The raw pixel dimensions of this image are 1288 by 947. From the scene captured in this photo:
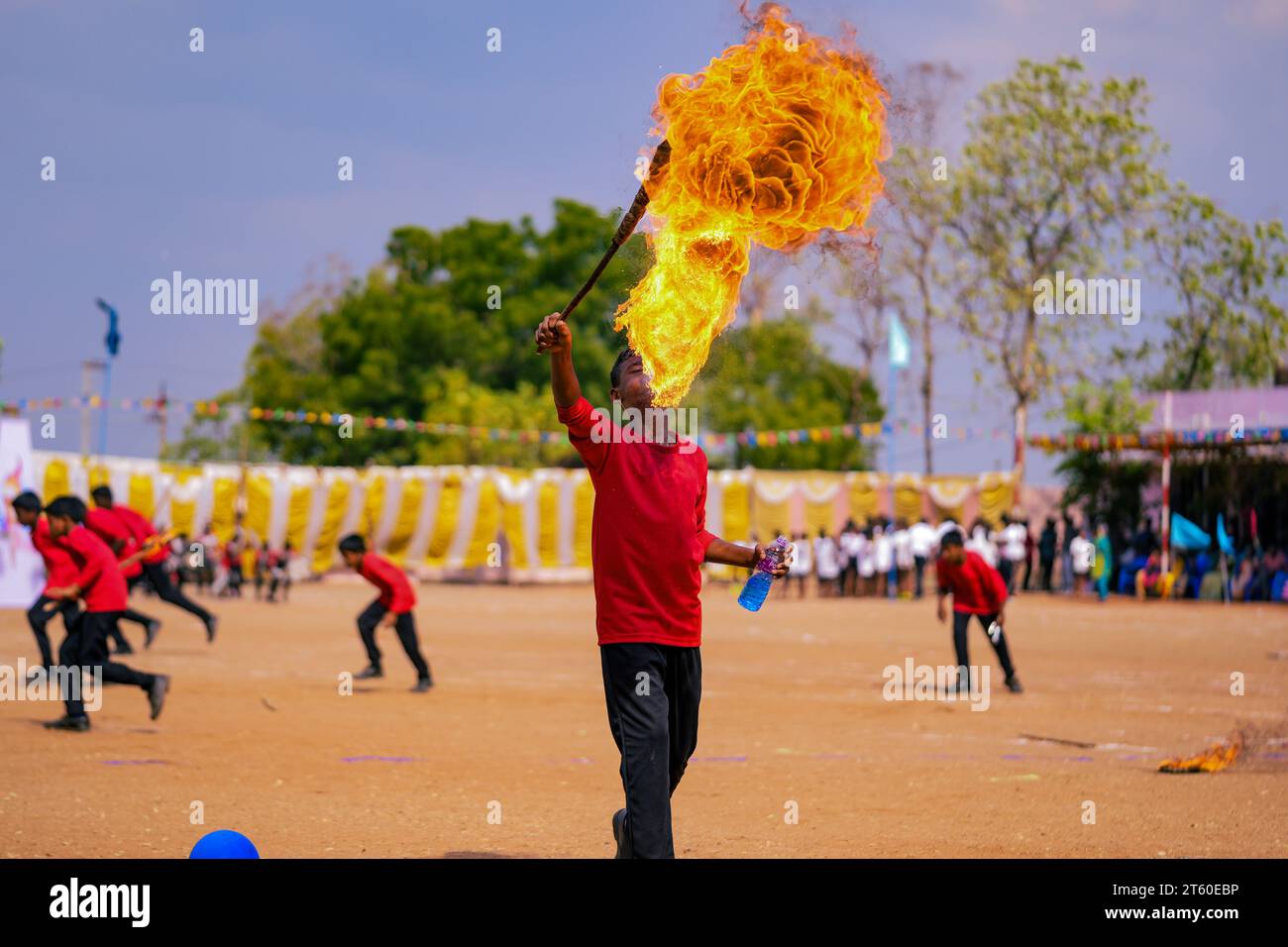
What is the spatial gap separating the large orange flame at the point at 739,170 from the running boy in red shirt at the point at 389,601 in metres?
9.14

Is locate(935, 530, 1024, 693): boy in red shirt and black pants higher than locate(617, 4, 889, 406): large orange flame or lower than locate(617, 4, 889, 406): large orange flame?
lower

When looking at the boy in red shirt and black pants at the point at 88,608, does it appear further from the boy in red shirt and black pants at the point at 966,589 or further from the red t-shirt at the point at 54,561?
the boy in red shirt and black pants at the point at 966,589

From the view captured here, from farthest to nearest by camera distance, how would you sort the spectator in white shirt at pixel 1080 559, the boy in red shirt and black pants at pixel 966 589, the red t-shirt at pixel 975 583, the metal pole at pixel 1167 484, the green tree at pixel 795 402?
the green tree at pixel 795 402 → the spectator in white shirt at pixel 1080 559 → the metal pole at pixel 1167 484 → the red t-shirt at pixel 975 583 → the boy in red shirt and black pants at pixel 966 589

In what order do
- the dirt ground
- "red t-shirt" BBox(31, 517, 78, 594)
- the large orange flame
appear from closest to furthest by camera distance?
1. the large orange flame
2. the dirt ground
3. "red t-shirt" BBox(31, 517, 78, 594)

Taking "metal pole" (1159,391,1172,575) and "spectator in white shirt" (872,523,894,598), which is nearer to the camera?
"metal pole" (1159,391,1172,575)

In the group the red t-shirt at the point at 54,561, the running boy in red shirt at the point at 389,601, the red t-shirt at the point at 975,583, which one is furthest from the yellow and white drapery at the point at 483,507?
the red t-shirt at the point at 54,561

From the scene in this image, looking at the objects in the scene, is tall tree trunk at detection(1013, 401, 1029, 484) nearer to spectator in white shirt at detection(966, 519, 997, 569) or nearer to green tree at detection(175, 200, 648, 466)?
spectator in white shirt at detection(966, 519, 997, 569)

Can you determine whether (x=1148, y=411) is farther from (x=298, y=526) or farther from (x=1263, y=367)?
(x=298, y=526)

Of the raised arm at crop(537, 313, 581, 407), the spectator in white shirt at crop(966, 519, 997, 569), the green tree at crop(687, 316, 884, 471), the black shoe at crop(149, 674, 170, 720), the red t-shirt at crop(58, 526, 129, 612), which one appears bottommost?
the black shoe at crop(149, 674, 170, 720)

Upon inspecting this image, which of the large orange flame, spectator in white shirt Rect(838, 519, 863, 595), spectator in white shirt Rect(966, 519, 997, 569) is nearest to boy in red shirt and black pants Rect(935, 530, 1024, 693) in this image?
the large orange flame

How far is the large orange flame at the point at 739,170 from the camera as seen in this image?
6027 mm

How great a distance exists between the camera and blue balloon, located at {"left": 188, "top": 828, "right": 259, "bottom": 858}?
5898mm

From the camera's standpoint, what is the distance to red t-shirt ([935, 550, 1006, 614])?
14.4 meters

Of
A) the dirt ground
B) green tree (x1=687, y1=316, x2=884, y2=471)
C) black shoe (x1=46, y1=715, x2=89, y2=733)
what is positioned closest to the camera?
the dirt ground
